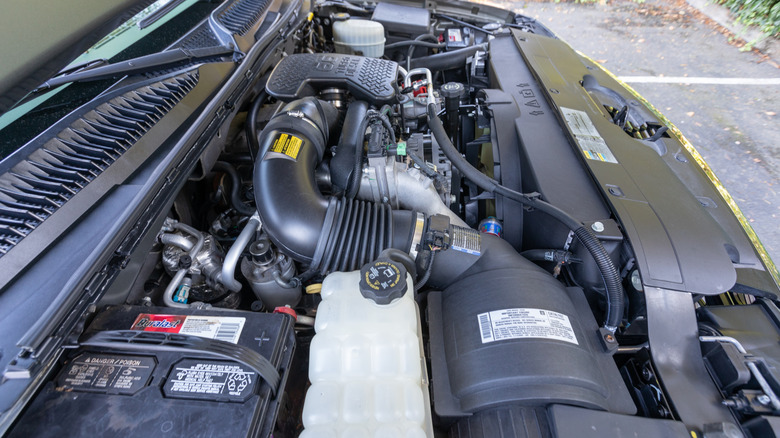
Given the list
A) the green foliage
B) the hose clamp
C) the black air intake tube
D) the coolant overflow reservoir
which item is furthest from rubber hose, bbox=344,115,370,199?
the green foliage

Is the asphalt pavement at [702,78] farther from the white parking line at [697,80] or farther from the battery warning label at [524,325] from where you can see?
the battery warning label at [524,325]

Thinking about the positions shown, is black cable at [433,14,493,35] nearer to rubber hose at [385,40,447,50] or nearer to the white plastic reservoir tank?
rubber hose at [385,40,447,50]

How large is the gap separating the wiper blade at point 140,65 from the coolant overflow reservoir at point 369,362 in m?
0.95

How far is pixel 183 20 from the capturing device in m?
1.57

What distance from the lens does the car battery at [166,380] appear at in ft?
2.37

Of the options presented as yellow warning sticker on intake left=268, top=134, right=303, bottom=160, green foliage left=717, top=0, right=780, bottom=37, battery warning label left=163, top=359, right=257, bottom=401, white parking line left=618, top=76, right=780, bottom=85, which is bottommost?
white parking line left=618, top=76, right=780, bottom=85

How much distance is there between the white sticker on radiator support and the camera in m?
1.28

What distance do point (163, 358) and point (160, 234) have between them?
1.38 ft

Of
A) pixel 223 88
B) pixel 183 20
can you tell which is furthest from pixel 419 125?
pixel 183 20

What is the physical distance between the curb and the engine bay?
15.2 ft

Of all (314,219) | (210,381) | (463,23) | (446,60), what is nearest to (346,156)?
(314,219)

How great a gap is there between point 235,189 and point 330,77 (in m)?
0.62

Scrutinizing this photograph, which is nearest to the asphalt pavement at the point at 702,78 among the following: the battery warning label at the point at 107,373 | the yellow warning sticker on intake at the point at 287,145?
the yellow warning sticker on intake at the point at 287,145

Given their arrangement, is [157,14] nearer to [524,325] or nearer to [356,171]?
[356,171]
